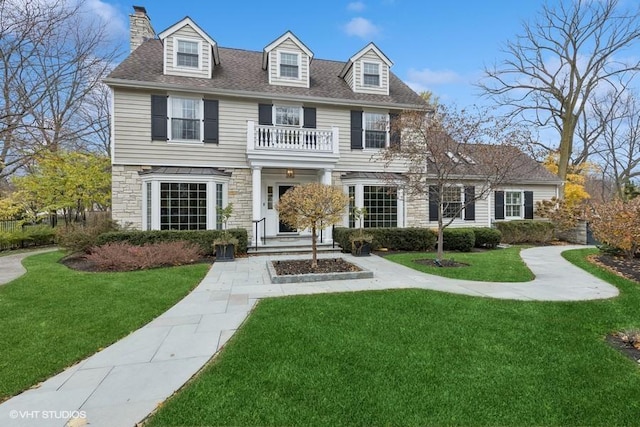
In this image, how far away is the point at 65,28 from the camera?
887 cm

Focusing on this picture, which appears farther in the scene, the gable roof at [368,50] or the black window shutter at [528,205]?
the black window shutter at [528,205]

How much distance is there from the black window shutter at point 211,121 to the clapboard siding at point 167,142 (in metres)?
0.18

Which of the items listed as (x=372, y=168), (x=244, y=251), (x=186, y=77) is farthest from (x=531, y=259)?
(x=186, y=77)

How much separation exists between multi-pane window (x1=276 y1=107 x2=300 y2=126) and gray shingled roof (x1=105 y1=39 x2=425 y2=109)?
1.97 ft

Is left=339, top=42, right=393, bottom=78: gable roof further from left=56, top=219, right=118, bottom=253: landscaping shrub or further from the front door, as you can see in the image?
left=56, top=219, right=118, bottom=253: landscaping shrub

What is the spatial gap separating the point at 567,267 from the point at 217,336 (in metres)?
9.09

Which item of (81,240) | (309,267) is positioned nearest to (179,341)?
(309,267)

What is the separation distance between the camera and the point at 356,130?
13.0 m

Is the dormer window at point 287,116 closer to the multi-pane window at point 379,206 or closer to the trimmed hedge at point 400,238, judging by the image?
the multi-pane window at point 379,206

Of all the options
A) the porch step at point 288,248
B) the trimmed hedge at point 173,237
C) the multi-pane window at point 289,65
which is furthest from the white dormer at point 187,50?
the porch step at point 288,248

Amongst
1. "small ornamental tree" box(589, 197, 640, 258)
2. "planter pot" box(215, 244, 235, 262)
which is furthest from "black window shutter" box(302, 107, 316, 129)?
"small ornamental tree" box(589, 197, 640, 258)

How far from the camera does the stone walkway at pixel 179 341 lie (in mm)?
2506

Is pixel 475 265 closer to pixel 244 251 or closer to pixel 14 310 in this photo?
pixel 244 251

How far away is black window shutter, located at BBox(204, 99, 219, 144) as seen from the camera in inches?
456
